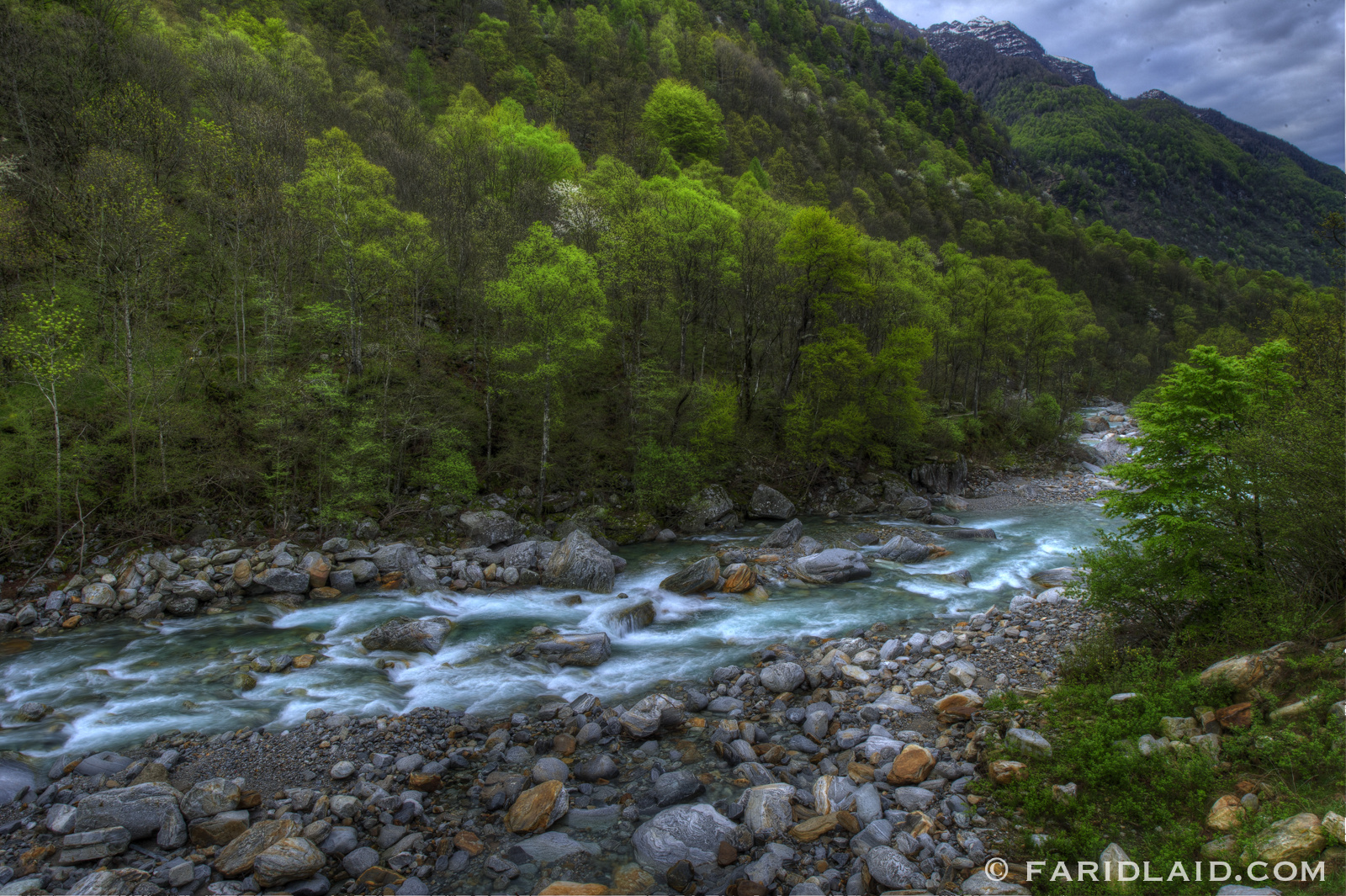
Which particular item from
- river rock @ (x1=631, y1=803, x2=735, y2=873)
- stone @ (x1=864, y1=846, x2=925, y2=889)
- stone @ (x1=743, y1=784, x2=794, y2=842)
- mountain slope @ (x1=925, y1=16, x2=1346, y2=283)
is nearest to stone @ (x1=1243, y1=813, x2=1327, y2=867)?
stone @ (x1=864, y1=846, x2=925, y2=889)

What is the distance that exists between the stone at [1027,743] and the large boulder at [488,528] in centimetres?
1733

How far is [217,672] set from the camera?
40.2ft

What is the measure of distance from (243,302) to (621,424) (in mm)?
15842

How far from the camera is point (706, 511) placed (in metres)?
25.5

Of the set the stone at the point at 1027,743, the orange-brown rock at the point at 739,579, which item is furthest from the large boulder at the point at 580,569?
the stone at the point at 1027,743

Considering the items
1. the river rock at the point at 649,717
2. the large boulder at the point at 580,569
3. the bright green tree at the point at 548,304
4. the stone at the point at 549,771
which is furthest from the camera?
the bright green tree at the point at 548,304

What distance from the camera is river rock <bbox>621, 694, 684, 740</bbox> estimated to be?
10062mm

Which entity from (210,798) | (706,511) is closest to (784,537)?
(706,511)

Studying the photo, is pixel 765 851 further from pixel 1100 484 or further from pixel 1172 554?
pixel 1100 484

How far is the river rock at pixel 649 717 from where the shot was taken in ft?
33.0

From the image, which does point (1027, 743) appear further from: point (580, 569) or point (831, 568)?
point (580, 569)

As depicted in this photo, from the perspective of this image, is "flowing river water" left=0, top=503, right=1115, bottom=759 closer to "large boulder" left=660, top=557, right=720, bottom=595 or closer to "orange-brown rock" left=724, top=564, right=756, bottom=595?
"large boulder" left=660, top=557, right=720, bottom=595

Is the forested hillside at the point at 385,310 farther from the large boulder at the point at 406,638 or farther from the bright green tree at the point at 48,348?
the large boulder at the point at 406,638

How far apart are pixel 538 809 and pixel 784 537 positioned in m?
16.0
